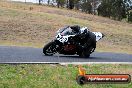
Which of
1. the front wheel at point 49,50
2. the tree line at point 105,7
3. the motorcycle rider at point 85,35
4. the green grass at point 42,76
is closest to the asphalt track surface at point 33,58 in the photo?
the front wheel at point 49,50

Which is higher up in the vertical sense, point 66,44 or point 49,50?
point 66,44

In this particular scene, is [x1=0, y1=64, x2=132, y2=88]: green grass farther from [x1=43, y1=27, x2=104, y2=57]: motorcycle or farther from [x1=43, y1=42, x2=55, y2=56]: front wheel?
[x1=43, y1=27, x2=104, y2=57]: motorcycle

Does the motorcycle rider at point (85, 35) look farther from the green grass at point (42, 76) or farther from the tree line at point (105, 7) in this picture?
the tree line at point (105, 7)

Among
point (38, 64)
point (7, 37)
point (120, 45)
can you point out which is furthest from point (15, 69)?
point (120, 45)

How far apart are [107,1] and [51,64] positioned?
242 ft

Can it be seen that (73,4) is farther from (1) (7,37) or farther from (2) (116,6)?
(1) (7,37)

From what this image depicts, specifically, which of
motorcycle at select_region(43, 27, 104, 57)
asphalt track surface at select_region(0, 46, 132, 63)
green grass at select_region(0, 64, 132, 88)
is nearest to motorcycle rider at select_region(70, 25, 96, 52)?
motorcycle at select_region(43, 27, 104, 57)

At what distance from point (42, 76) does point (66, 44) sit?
7.73 metres

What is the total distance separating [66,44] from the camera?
64.4ft

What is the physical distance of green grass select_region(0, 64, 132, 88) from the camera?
11055 mm

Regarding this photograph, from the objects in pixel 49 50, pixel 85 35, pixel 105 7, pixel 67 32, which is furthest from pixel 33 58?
pixel 105 7

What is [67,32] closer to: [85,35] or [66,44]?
[66,44]

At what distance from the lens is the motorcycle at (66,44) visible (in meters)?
19.3

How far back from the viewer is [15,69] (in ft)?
41.4
